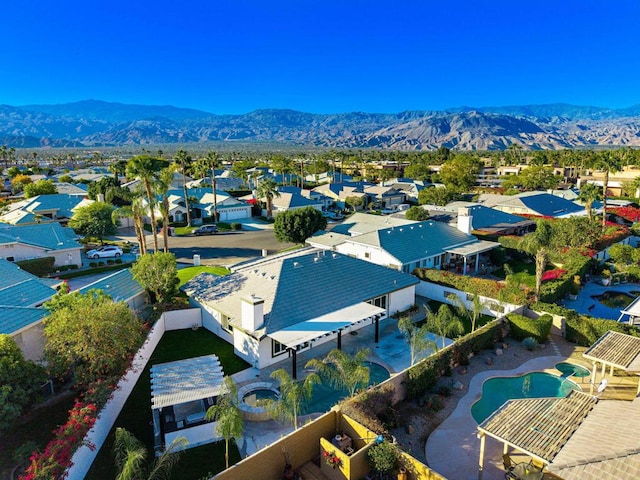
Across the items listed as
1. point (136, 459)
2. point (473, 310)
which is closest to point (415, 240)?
point (473, 310)

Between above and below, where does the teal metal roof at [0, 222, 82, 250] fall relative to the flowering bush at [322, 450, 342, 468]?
above

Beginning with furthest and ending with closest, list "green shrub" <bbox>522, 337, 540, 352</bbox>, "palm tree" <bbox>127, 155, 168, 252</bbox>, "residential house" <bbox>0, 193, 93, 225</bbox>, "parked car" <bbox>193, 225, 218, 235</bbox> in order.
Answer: "residential house" <bbox>0, 193, 93, 225</bbox> → "parked car" <bbox>193, 225, 218, 235</bbox> → "palm tree" <bbox>127, 155, 168, 252</bbox> → "green shrub" <bbox>522, 337, 540, 352</bbox>

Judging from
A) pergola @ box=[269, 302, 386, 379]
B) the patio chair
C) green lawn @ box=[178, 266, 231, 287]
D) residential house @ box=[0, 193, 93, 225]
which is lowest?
the patio chair

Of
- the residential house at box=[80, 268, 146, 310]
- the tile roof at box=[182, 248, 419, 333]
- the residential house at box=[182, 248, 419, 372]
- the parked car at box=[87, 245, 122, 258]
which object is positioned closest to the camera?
the residential house at box=[182, 248, 419, 372]

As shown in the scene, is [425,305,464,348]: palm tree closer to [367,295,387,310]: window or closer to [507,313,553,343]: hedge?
[507,313,553,343]: hedge

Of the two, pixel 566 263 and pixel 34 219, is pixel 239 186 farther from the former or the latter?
pixel 566 263

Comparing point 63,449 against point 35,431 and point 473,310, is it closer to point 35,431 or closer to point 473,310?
point 35,431

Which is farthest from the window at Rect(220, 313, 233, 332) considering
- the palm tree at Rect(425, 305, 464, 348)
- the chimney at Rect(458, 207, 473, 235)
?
the chimney at Rect(458, 207, 473, 235)
